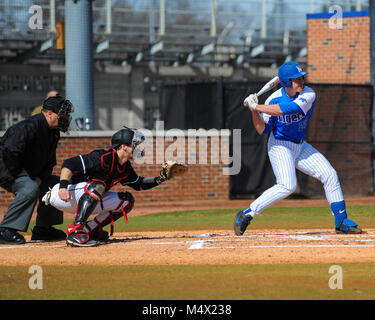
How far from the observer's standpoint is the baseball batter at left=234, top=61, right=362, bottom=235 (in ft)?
30.0

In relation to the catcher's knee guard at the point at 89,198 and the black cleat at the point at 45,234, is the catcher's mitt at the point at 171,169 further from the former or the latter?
the black cleat at the point at 45,234

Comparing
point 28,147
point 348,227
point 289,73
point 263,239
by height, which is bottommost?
point 263,239

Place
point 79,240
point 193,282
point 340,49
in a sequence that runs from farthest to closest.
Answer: point 340,49
point 79,240
point 193,282

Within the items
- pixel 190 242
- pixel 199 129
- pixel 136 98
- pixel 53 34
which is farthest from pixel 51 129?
pixel 136 98

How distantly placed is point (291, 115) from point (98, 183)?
7.88ft

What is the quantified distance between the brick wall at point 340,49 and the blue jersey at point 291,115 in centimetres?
1439

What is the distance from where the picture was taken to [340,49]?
23.3 meters

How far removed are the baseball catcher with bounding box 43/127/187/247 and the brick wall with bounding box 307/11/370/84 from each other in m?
15.3

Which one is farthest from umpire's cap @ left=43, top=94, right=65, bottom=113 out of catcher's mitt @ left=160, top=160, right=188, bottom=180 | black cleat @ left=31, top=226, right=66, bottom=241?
black cleat @ left=31, top=226, right=66, bottom=241

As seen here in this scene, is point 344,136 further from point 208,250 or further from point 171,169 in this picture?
point 208,250

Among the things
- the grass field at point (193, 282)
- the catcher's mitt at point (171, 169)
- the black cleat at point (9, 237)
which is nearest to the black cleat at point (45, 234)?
the black cleat at point (9, 237)

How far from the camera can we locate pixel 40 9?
23734 millimetres

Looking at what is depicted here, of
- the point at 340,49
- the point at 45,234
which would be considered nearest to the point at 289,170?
the point at 45,234
